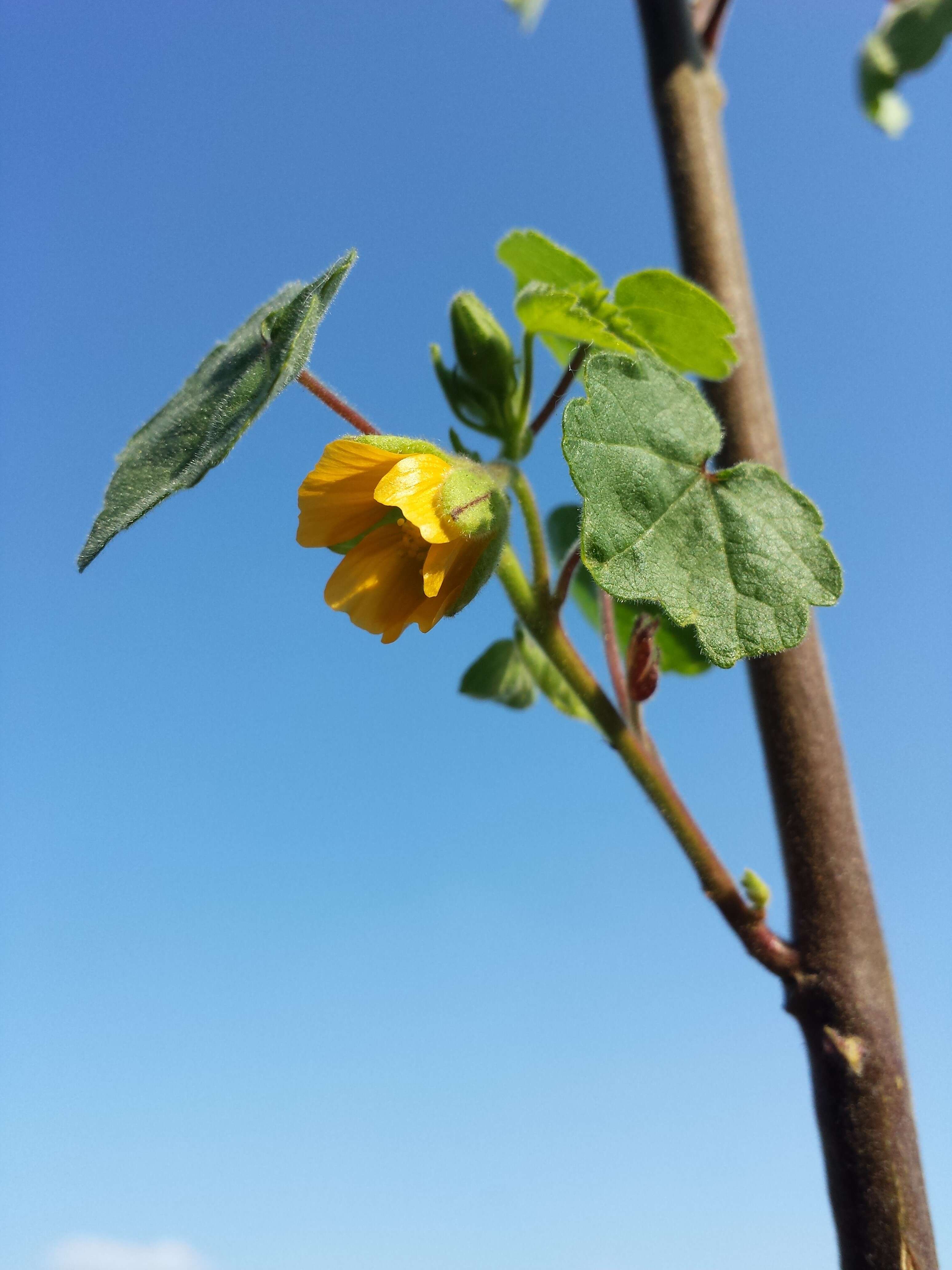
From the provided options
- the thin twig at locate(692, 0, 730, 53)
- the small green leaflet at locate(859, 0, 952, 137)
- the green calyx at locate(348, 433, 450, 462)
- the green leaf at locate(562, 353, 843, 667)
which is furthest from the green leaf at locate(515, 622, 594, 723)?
the small green leaflet at locate(859, 0, 952, 137)

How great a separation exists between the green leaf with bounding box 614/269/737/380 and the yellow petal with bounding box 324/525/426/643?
1.10 feet

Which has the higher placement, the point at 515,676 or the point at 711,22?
the point at 711,22

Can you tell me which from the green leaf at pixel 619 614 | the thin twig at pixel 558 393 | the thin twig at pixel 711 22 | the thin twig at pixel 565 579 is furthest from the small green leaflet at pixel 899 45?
the thin twig at pixel 565 579

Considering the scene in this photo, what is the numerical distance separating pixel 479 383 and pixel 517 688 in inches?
18.6

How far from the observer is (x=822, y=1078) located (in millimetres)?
987

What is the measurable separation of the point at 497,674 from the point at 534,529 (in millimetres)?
360

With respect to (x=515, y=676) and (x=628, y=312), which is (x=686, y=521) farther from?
(x=515, y=676)

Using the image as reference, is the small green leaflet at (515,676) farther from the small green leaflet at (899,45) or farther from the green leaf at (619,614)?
the small green leaflet at (899,45)

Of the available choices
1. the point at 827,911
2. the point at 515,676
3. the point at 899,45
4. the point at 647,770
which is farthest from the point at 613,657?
the point at 899,45

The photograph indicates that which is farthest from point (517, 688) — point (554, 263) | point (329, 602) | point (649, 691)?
point (554, 263)

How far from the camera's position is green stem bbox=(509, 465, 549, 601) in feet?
3.51

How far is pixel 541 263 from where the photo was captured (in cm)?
120

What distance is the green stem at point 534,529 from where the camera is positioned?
3.51 feet

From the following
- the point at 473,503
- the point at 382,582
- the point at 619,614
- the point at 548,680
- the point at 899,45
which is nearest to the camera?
the point at 473,503
